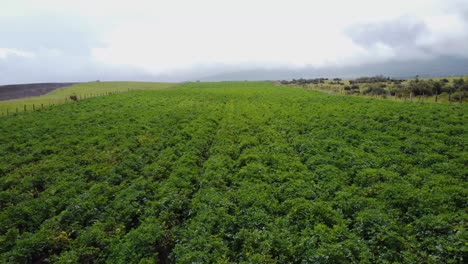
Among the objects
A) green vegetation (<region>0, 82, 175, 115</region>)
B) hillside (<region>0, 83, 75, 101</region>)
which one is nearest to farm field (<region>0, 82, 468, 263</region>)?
green vegetation (<region>0, 82, 175, 115</region>)

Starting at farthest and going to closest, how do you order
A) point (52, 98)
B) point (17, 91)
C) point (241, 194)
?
point (17, 91), point (52, 98), point (241, 194)

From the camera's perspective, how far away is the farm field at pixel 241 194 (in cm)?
924

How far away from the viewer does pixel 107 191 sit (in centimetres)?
1356

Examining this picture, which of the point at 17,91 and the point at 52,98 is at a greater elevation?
the point at 17,91

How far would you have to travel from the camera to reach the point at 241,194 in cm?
1256

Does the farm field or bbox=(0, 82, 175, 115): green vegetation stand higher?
bbox=(0, 82, 175, 115): green vegetation

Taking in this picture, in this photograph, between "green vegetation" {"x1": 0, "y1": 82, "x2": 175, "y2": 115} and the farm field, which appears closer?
the farm field

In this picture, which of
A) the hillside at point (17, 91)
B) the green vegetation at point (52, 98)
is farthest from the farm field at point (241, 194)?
the hillside at point (17, 91)

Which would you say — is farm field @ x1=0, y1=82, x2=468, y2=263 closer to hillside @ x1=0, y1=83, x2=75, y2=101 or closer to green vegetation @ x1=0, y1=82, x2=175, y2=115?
green vegetation @ x1=0, y1=82, x2=175, y2=115

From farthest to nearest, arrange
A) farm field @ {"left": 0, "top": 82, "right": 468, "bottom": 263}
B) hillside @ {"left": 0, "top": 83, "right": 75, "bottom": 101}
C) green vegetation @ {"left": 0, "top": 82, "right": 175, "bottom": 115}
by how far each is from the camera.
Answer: hillside @ {"left": 0, "top": 83, "right": 75, "bottom": 101} → green vegetation @ {"left": 0, "top": 82, "right": 175, "bottom": 115} → farm field @ {"left": 0, "top": 82, "right": 468, "bottom": 263}

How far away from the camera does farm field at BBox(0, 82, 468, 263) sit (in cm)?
924

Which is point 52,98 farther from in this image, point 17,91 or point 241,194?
point 241,194

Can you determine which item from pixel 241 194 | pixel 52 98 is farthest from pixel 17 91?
pixel 241 194

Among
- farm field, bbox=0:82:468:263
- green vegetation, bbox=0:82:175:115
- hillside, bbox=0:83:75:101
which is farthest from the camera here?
hillside, bbox=0:83:75:101
